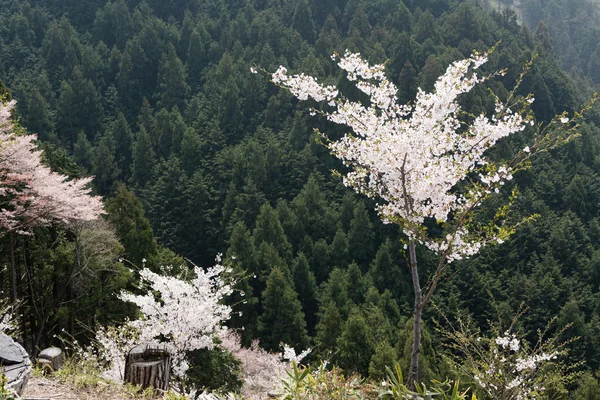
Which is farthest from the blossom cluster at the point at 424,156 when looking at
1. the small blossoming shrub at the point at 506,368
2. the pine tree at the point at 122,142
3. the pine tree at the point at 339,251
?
the pine tree at the point at 122,142

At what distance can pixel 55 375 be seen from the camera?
7.26 metres

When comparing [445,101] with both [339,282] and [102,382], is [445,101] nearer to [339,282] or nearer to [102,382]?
[102,382]

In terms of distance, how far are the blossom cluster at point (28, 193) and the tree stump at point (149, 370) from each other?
7552 millimetres

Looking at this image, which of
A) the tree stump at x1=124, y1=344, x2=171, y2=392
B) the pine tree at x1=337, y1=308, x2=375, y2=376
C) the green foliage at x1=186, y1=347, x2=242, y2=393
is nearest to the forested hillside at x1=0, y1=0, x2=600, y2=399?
the pine tree at x1=337, y1=308, x2=375, y2=376

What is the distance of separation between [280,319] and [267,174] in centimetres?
2273

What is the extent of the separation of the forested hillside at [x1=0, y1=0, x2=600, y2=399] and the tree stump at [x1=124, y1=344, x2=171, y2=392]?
1372 centimetres

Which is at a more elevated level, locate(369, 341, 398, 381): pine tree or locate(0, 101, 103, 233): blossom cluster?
locate(369, 341, 398, 381): pine tree

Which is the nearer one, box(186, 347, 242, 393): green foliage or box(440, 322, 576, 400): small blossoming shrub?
box(440, 322, 576, 400): small blossoming shrub

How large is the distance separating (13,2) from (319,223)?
64431 millimetres

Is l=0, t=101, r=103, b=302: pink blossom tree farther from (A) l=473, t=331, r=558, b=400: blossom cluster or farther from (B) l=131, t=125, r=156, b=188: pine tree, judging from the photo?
(B) l=131, t=125, r=156, b=188: pine tree

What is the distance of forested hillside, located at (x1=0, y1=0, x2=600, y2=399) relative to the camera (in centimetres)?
3166

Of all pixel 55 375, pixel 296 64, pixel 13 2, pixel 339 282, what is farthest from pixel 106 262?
pixel 13 2

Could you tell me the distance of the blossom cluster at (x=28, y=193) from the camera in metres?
13.8

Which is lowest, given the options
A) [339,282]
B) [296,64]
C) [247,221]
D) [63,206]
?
[63,206]
